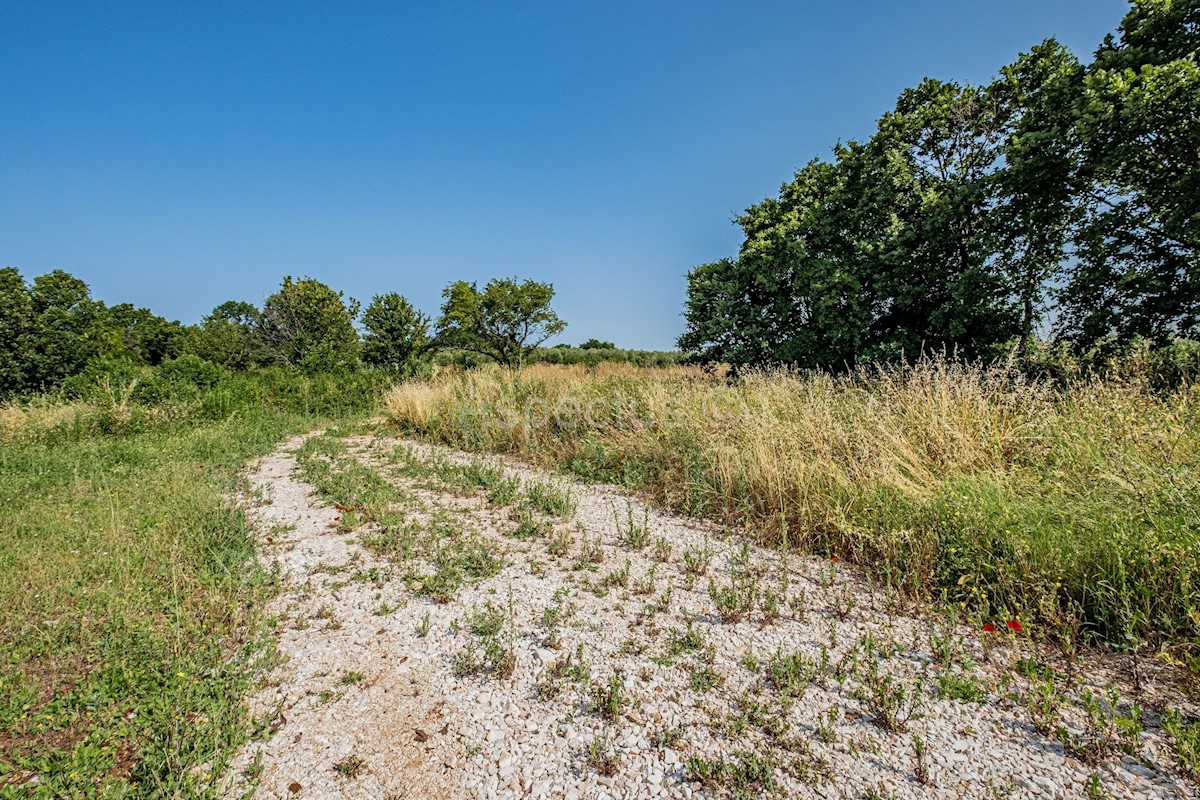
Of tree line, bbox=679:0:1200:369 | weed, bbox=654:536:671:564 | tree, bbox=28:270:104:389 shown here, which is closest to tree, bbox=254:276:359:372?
tree, bbox=28:270:104:389

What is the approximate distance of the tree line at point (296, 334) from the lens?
14625mm

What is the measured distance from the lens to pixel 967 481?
3359 mm

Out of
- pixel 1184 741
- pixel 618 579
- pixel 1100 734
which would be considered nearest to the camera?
pixel 1184 741

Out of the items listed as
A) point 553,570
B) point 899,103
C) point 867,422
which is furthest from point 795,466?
point 899,103

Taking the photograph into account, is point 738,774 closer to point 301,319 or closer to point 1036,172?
point 1036,172

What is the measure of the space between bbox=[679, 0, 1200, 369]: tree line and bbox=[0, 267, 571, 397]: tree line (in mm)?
10883

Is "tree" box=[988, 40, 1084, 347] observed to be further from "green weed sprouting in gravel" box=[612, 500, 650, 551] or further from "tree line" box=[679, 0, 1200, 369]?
"green weed sprouting in gravel" box=[612, 500, 650, 551]

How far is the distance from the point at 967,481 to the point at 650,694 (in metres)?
2.97

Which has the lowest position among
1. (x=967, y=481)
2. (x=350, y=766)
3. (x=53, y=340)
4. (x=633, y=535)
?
(x=350, y=766)

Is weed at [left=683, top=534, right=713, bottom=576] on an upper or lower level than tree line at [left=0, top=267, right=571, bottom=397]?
lower

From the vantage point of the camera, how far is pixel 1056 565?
2.52m

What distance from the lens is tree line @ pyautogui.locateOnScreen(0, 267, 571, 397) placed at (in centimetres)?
1462

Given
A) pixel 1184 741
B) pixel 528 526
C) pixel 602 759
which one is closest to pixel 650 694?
pixel 602 759

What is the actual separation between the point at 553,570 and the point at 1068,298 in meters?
8.96
